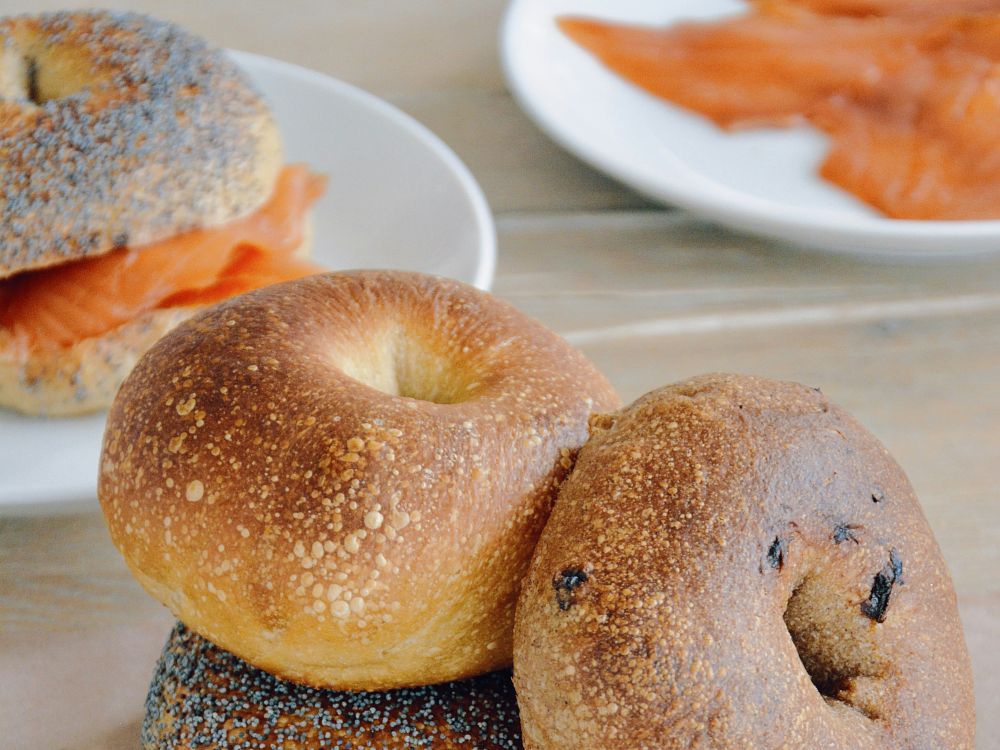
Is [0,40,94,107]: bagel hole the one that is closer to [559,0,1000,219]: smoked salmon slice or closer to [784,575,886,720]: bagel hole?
[559,0,1000,219]: smoked salmon slice

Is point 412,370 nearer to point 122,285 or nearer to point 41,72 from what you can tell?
point 122,285

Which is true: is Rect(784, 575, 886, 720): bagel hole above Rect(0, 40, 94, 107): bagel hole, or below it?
above

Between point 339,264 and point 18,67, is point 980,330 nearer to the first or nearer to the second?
point 339,264

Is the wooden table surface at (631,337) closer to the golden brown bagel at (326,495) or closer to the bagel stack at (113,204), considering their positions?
the bagel stack at (113,204)

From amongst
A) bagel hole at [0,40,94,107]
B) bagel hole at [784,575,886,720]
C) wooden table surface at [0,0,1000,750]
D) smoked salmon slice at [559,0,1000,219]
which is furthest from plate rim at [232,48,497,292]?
bagel hole at [784,575,886,720]

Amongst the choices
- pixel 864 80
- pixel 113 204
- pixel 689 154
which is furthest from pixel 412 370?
pixel 864 80

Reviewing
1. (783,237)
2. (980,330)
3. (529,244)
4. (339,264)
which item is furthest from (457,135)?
(980,330)
